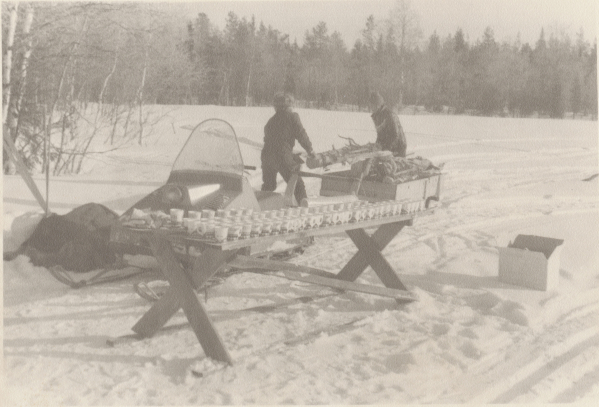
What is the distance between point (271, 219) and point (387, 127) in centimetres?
415

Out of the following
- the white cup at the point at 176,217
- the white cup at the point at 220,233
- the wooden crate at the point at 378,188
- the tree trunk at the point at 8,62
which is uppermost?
the tree trunk at the point at 8,62

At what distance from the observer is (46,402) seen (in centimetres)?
320

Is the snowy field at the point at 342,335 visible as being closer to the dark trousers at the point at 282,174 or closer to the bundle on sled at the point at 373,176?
the bundle on sled at the point at 373,176

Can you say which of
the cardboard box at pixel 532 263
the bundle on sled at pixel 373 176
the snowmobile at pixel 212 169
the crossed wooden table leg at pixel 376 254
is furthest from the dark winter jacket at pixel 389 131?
the snowmobile at pixel 212 169

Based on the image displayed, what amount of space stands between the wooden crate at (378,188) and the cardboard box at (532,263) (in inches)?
61.1

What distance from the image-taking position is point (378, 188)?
6660 mm

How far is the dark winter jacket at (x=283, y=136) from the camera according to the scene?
7164 millimetres

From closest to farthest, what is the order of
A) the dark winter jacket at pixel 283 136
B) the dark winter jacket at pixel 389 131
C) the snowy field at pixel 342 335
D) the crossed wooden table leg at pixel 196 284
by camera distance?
the snowy field at pixel 342 335 → the crossed wooden table leg at pixel 196 284 → the dark winter jacket at pixel 283 136 → the dark winter jacket at pixel 389 131

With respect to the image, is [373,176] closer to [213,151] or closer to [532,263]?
[532,263]

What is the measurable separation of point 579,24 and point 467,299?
2.27m

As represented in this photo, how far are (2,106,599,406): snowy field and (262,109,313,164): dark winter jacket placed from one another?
3.63ft

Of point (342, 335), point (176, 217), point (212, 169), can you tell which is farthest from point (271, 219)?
point (212, 169)

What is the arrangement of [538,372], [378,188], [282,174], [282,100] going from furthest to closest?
[282,174] → [282,100] → [378,188] → [538,372]

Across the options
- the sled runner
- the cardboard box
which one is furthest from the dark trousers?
the cardboard box
